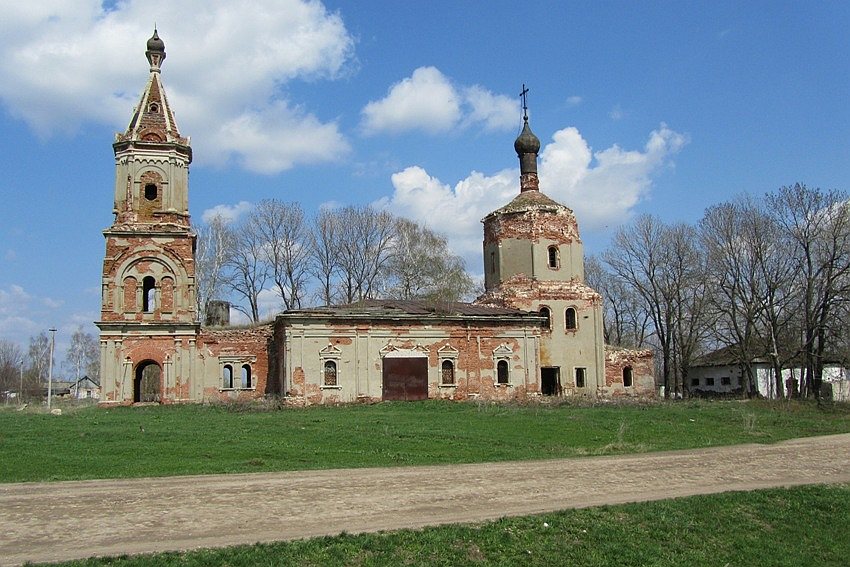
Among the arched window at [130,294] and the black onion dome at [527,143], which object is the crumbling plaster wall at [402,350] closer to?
the arched window at [130,294]

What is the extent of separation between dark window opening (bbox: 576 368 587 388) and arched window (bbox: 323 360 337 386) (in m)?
12.6

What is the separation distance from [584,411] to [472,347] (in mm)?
7582

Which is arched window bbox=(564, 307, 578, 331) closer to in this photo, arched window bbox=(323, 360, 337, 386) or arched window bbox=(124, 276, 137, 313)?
arched window bbox=(323, 360, 337, 386)

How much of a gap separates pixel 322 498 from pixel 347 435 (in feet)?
26.1

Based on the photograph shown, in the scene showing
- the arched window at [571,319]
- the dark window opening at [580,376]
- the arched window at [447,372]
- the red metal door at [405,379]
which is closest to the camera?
the red metal door at [405,379]

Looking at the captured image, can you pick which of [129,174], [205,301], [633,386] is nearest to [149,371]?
[205,301]

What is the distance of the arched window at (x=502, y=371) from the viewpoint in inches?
1363

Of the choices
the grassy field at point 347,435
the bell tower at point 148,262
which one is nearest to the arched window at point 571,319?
the grassy field at point 347,435

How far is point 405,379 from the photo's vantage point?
1305 inches

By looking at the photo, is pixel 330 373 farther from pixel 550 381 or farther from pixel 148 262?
pixel 550 381

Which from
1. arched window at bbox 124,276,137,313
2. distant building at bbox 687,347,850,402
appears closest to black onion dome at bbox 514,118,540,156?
distant building at bbox 687,347,850,402

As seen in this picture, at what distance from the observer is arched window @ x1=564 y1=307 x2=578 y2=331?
38094 millimetres

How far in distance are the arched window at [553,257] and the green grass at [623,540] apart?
86.3 feet

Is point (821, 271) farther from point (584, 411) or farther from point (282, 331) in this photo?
point (282, 331)
